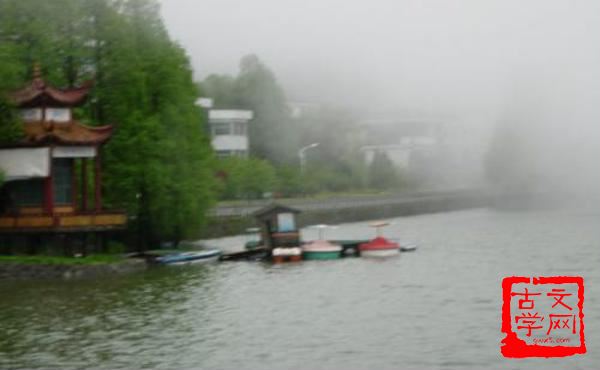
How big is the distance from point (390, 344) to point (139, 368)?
260 inches

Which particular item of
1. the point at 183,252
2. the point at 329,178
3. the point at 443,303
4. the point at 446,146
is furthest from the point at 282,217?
the point at 446,146

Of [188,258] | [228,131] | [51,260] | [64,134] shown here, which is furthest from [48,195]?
[228,131]

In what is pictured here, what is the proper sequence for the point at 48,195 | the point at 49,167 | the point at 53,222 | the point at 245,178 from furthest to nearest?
the point at 245,178 → the point at 48,195 → the point at 49,167 → the point at 53,222

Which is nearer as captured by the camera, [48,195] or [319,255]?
[48,195]

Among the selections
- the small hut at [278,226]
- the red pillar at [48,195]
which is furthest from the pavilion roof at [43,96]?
the small hut at [278,226]

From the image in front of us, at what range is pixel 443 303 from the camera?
4159cm

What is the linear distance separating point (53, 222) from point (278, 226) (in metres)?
12.0

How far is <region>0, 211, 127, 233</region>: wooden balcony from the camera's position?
2163 inches

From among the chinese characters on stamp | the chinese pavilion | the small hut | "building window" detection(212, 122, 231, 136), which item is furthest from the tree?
the chinese characters on stamp

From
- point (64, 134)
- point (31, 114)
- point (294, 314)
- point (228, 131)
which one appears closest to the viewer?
point (294, 314)

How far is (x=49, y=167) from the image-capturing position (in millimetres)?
55500

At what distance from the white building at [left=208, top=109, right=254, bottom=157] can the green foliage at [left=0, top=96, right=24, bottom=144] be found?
6592 centimetres

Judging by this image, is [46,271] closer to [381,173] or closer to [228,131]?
[228,131]

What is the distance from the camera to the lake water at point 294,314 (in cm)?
3156
